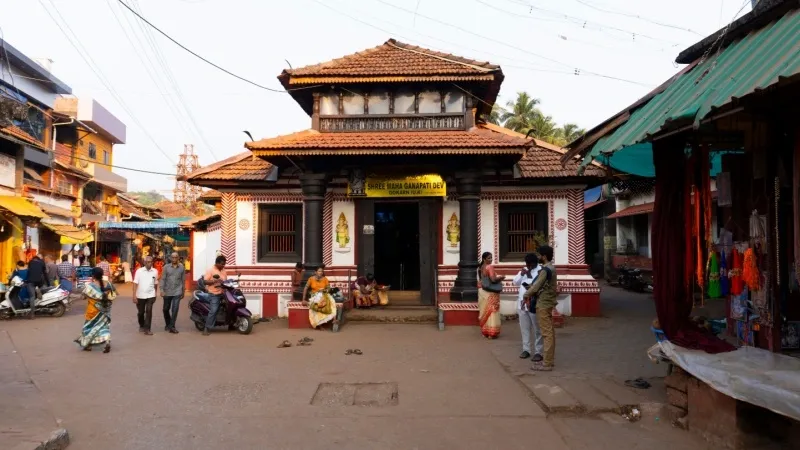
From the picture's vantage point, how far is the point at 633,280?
20.9 meters

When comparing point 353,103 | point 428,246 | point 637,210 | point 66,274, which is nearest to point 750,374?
point 428,246

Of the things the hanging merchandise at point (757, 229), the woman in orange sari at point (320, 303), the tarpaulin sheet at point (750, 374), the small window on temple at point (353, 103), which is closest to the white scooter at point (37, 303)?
the woman in orange sari at point (320, 303)

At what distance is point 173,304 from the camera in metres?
11.2

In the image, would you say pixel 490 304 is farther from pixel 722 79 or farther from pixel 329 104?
pixel 329 104

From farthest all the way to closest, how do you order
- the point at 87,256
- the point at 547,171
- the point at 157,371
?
1. the point at 87,256
2. the point at 547,171
3. the point at 157,371

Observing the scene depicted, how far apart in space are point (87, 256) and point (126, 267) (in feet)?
7.41

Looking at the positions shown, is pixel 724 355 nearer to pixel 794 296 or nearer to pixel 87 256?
pixel 794 296

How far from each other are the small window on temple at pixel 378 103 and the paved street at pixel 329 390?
18.2ft

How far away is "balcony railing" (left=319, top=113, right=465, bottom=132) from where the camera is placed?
13008 mm

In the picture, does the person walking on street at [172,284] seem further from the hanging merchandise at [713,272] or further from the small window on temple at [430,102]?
the hanging merchandise at [713,272]

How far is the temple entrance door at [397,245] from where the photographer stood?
628 inches

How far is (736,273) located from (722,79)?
262cm

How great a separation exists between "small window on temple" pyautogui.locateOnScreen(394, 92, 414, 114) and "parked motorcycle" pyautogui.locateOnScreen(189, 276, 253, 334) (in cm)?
583

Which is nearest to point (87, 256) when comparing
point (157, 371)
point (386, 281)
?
point (386, 281)
